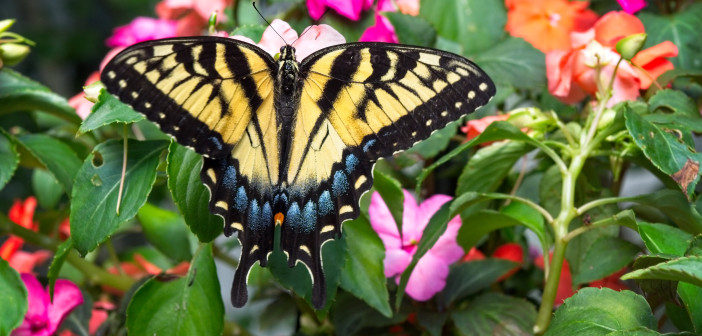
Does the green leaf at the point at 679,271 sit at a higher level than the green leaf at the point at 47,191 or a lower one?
higher

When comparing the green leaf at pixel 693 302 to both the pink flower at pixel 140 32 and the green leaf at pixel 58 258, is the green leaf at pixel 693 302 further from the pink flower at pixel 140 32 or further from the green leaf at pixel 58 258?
the pink flower at pixel 140 32

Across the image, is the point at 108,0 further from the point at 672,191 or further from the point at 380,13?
the point at 672,191

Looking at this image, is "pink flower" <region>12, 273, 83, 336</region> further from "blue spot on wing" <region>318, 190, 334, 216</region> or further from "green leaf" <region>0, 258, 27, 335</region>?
"blue spot on wing" <region>318, 190, 334, 216</region>

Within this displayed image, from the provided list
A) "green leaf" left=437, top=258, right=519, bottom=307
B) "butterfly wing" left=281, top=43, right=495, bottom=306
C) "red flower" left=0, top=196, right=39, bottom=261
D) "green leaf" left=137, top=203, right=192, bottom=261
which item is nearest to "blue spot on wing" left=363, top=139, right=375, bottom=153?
"butterfly wing" left=281, top=43, right=495, bottom=306

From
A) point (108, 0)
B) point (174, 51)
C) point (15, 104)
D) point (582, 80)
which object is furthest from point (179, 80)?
point (108, 0)

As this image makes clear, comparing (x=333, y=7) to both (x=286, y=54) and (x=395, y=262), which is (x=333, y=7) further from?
(x=395, y=262)

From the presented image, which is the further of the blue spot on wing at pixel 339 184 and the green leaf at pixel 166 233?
the green leaf at pixel 166 233

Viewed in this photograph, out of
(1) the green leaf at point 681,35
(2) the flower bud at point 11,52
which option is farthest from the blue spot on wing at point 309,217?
(1) the green leaf at point 681,35
